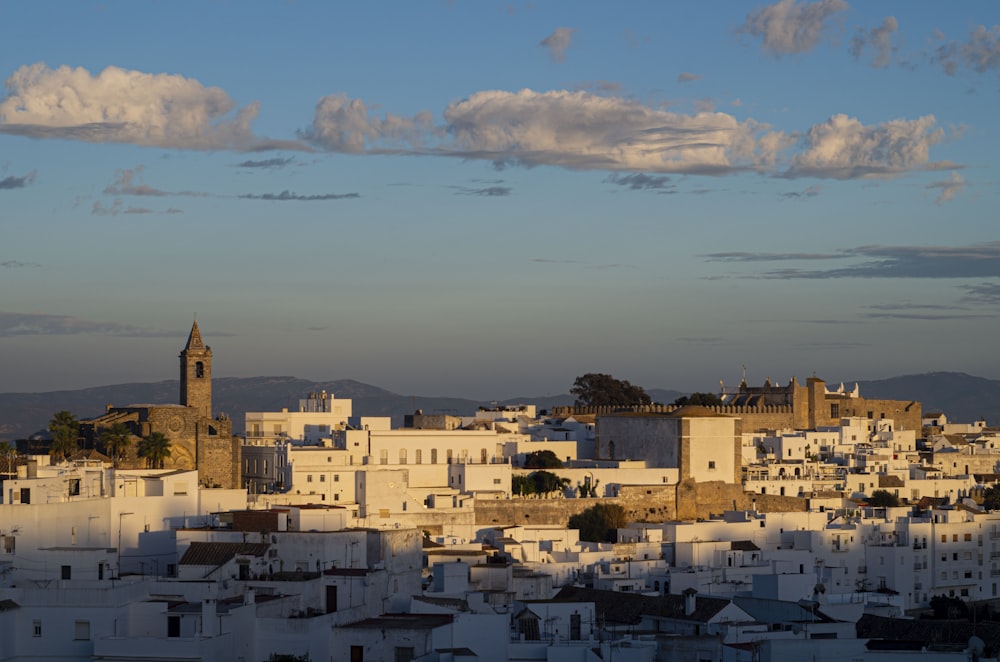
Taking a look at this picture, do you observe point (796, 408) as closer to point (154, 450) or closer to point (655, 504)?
point (655, 504)

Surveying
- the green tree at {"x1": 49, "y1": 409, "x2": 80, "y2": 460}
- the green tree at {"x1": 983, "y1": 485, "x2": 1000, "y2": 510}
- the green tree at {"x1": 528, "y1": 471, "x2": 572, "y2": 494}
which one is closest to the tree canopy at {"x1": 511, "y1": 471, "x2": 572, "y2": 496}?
the green tree at {"x1": 528, "y1": 471, "x2": 572, "y2": 494}

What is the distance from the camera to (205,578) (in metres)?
32.7

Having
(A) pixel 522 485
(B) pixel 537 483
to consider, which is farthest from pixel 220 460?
(B) pixel 537 483

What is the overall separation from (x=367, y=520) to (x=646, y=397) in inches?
1344

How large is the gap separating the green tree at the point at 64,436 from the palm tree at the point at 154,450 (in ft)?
8.04

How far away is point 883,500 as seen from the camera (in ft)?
198

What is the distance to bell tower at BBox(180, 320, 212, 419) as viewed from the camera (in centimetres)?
5634

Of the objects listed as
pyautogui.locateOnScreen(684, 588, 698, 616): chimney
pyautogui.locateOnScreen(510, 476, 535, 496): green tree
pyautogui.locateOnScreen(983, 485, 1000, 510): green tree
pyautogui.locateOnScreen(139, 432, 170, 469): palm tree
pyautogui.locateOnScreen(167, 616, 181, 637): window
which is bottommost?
pyautogui.locateOnScreen(684, 588, 698, 616): chimney

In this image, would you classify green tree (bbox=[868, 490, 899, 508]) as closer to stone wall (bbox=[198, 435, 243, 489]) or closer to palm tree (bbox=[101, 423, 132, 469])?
stone wall (bbox=[198, 435, 243, 489])

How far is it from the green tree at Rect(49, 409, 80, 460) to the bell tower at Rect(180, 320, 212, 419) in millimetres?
3694

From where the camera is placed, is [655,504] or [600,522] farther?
[655,504]

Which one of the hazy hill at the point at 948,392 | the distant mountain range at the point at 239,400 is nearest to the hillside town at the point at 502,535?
the distant mountain range at the point at 239,400

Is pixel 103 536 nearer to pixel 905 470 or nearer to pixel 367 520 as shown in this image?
pixel 367 520

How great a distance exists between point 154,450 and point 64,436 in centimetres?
333
